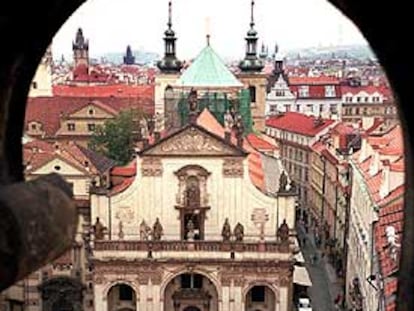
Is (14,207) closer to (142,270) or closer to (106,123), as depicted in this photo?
(142,270)

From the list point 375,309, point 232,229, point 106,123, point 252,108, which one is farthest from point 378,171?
point 106,123

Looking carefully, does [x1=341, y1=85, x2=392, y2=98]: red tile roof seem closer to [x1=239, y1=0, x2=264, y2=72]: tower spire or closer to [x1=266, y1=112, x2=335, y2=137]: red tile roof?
[x1=266, y1=112, x2=335, y2=137]: red tile roof

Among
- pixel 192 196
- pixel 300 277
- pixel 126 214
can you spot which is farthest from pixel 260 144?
pixel 126 214

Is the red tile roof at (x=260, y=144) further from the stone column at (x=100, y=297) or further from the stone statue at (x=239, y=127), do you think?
the stone column at (x=100, y=297)

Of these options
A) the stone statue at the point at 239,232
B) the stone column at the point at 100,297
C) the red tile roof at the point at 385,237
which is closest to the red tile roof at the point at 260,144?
the stone statue at the point at 239,232

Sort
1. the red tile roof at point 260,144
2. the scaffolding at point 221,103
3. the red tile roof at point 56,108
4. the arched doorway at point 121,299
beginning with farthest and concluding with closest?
the red tile roof at point 56,108 → the red tile roof at point 260,144 → the scaffolding at point 221,103 → the arched doorway at point 121,299

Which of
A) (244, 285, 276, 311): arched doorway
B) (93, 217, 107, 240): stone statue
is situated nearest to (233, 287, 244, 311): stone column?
(244, 285, 276, 311): arched doorway

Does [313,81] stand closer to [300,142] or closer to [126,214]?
[300,142]
